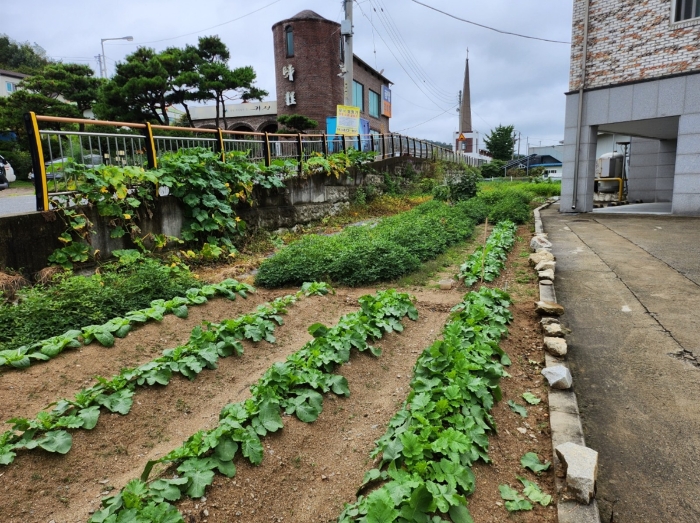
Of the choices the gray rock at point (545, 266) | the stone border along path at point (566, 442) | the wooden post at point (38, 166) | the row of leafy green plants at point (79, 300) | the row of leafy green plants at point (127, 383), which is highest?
the wooden post at point (38, 166)

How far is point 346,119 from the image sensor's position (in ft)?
55.7

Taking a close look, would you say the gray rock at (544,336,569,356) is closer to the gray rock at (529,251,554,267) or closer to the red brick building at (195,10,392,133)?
the gray rock at (529,251,554,267)

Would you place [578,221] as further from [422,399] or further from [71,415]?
[71,415]

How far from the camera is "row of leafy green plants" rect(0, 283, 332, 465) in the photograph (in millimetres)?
3004

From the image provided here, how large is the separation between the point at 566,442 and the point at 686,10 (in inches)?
617

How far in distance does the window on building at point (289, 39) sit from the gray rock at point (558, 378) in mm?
33579

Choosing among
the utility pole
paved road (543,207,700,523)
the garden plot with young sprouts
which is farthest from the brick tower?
the garden plot with young sprouts

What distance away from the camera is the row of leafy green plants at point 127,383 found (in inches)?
118

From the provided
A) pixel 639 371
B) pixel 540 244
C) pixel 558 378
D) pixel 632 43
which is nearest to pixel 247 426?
pixel 558 378

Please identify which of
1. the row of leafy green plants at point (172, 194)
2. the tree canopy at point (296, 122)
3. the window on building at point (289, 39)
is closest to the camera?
the row of leafy green plants at point (172, 194)

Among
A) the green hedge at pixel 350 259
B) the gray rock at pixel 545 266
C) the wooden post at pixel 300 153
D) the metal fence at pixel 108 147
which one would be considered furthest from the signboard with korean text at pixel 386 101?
the gray rock at pixel 545 266

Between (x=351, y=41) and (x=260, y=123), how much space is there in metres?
21.4

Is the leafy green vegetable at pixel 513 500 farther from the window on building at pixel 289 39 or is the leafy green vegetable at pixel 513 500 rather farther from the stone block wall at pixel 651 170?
the window on building at pixel 289 39

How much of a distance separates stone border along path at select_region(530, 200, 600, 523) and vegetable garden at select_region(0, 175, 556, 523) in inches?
3.8
